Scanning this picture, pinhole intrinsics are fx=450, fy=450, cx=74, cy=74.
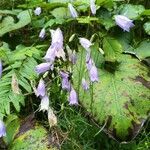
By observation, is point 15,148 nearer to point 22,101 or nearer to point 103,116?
point 22,101

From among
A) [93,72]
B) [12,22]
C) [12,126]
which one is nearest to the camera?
[93,72]

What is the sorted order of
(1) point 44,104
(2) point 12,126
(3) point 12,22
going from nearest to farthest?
(1) point 44,104 → (2) point 12,126 → (3) point 12,22

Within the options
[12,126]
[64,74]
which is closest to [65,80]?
[64,74]

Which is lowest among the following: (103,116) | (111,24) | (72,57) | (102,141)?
(102,141)

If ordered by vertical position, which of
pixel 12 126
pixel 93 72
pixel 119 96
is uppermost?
pixel 93 72

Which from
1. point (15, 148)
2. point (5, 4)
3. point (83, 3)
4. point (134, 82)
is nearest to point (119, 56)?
point (134, 82)

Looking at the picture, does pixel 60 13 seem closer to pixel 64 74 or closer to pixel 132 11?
pixel 132 11

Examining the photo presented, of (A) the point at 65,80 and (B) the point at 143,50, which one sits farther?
(B) the point at 143,50
